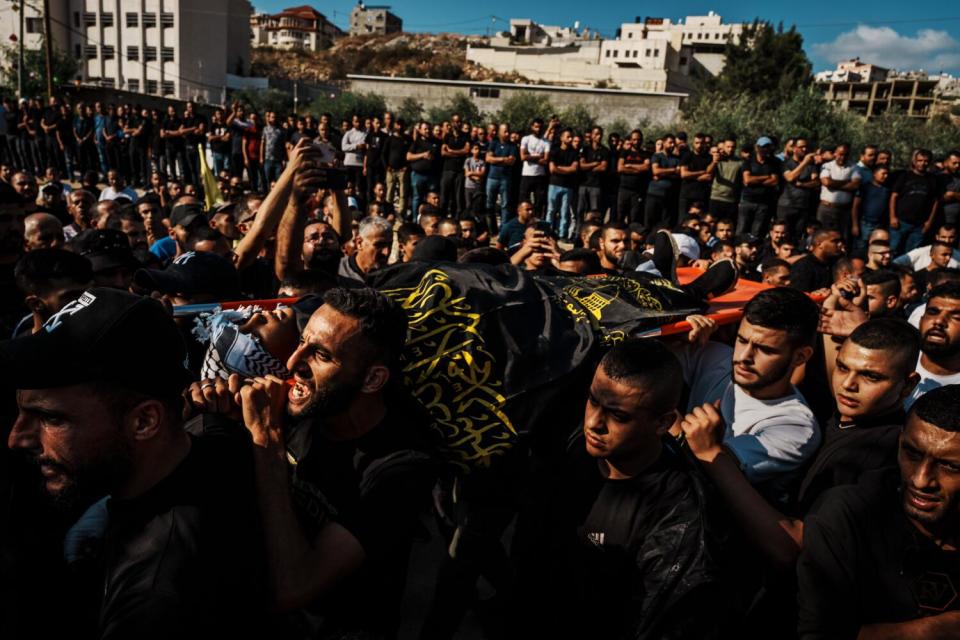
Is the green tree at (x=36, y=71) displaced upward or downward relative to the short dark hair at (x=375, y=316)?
upward

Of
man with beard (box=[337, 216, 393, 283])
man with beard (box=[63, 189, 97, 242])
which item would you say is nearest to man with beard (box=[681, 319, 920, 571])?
man with beard (box=[337, 216, 393, 283])

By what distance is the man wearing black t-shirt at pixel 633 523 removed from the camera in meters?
1.98

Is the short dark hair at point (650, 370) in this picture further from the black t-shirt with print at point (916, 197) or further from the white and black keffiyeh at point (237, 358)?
the black t-shirt with print at point (916, 197)

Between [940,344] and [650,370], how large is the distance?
225 cm

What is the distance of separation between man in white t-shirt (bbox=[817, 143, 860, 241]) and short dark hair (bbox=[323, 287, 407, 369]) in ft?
27.4

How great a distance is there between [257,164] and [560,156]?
21.4 feet

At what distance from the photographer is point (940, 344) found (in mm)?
3543

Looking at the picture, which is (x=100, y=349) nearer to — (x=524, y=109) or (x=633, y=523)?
(x=633, y=523)

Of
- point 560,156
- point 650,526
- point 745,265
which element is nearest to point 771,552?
point 650,526

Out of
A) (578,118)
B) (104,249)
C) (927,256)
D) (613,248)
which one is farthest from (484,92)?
(104,249)

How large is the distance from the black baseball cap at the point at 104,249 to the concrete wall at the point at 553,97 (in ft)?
124

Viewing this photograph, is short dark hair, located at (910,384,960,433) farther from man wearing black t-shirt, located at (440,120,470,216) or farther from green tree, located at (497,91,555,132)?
green tree, located at (497,91,555,132)

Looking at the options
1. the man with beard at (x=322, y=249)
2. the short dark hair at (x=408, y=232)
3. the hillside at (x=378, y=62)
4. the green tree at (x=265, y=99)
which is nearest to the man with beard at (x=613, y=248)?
the short dark hair at (x=408, y=232)

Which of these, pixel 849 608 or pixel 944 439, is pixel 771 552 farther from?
pixel 944 439
